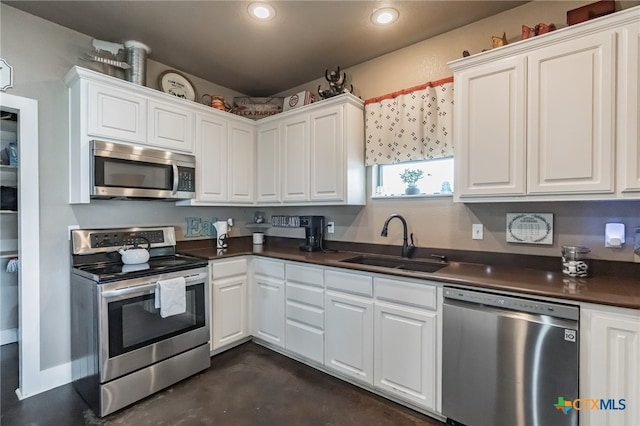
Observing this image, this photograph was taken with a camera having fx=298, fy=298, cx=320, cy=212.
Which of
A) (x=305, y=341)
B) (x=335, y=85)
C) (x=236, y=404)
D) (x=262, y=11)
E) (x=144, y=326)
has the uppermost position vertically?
(x=262, y=11)

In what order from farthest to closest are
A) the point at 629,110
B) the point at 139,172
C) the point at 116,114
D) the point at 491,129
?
the point at 139,172 → the point at 116,114 → the point at 491,129 → the point at 629,110

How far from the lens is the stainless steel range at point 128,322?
1.90 metres

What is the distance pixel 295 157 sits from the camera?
2.96m

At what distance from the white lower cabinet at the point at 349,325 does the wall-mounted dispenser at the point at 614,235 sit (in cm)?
143

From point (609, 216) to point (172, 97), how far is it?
328cm

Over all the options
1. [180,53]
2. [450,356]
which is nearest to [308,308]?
[450,356]

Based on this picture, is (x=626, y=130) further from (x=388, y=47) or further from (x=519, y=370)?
(x=388, y=47)

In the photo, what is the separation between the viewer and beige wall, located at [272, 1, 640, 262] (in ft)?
5.99

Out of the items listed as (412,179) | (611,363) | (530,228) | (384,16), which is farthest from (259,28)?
(611,363)

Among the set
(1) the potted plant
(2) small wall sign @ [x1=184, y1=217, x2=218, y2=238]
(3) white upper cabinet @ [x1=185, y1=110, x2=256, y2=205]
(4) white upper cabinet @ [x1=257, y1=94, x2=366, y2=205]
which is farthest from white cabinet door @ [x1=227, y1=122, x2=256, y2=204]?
(1) the potted plant

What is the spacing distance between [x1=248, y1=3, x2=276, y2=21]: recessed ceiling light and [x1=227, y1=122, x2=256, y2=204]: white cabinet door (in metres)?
1.15

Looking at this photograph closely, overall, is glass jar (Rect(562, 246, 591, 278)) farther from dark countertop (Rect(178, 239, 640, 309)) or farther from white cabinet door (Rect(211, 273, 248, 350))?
white cabinet door (Rect(211, 273, 248, 350))

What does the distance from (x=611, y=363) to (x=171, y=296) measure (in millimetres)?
2510

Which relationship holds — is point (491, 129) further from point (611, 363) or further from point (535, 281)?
point (611, 363)
